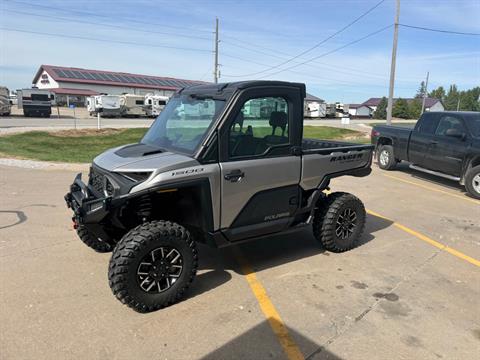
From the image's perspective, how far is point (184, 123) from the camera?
447 centimetres

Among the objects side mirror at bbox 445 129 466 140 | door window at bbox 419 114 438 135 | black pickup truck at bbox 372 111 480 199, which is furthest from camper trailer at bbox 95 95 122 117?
side mirror at bbox 445 129 466 140

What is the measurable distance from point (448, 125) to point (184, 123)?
7990mm

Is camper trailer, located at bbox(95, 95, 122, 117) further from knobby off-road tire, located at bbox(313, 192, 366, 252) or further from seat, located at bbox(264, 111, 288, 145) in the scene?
seat, located at bbox(264, 111, 288, 145)

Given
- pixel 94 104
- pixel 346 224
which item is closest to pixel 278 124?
pixel 346 224

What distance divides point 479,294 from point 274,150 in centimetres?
264

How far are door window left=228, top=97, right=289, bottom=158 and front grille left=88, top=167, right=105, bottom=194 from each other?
135cm

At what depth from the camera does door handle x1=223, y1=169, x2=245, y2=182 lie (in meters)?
3.98

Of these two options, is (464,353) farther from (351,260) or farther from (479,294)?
(351,260)

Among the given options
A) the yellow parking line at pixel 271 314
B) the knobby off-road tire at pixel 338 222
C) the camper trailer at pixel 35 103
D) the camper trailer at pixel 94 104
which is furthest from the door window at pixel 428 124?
the camper trailer at pixel 94 104

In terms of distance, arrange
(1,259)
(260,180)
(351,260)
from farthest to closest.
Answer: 1. (351,260)
2. (1,259)
3. (260,180)

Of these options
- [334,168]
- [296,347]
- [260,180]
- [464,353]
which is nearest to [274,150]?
[260,180]

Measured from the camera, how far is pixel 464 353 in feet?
10.5

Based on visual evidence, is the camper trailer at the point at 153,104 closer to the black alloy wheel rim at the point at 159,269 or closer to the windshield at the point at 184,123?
the windshield at the point at 184,123

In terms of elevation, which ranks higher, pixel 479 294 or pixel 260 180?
pixel 260 180
